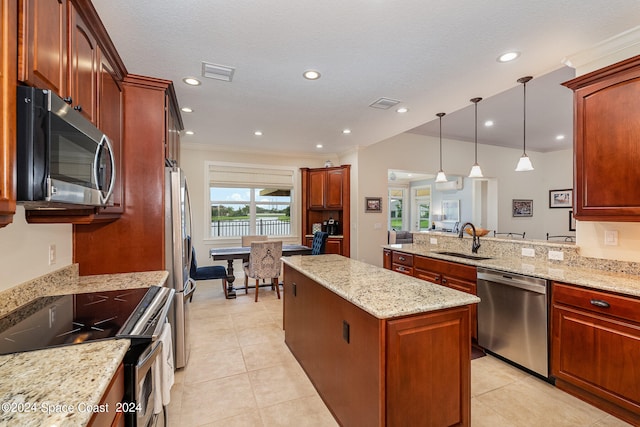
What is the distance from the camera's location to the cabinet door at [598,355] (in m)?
1.81

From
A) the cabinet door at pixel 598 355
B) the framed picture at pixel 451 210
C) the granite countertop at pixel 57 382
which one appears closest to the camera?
the granite countertop at pixel 57 382

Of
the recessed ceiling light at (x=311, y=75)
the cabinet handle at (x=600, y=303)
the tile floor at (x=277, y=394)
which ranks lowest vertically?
Result: the tile floor at (x=277, y=394)

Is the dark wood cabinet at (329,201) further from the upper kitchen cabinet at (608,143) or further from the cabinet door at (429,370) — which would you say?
the cabinet door at (429,370)

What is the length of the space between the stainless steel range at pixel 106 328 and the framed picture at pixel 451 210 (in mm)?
8498

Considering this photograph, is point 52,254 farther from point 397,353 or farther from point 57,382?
point 397,353

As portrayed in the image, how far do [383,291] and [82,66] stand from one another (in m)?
2.12

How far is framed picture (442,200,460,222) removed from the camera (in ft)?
28.1

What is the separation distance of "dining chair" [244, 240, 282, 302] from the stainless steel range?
2547 millimetres

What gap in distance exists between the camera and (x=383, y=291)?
1.71 meters

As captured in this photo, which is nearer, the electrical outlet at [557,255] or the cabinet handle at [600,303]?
the cabinet handle at [600,303]

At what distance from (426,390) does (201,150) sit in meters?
5.52

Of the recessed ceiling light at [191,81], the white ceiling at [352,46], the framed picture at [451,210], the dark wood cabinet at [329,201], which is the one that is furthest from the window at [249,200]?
the framed picture at [451,210]

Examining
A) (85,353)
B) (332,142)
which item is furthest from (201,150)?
(85,353)

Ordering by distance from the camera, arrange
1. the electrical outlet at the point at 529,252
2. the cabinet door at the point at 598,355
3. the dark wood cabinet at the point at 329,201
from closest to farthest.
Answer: the cabinet door at the point at 598,355, the electrical outlet at the point at 529,252, the dark wood cabinet at the point at 329,201
